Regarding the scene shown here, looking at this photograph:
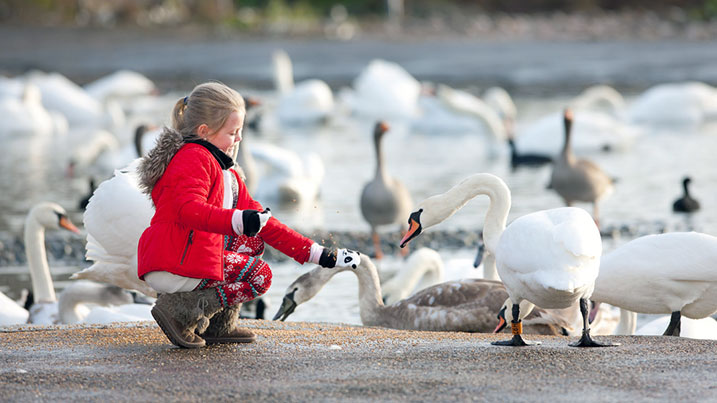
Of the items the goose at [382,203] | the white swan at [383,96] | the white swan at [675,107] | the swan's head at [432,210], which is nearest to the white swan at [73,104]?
the white swan at [383,96]

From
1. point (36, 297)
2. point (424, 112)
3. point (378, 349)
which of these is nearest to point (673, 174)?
point (424, 112)

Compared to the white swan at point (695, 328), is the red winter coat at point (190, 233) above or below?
above

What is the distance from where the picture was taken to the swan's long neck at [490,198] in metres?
6.60

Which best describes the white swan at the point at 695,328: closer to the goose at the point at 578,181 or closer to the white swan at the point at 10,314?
the white swan at the point at 10,314

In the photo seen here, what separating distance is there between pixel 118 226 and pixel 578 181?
19.8ft

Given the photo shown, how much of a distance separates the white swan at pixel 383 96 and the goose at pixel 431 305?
13.1 metres

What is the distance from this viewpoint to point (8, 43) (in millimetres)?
30312

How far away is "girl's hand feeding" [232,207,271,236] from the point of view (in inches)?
174

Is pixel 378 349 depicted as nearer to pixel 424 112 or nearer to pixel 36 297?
pixel 36 297

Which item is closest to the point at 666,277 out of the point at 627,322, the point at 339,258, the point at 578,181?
the point at 627,322

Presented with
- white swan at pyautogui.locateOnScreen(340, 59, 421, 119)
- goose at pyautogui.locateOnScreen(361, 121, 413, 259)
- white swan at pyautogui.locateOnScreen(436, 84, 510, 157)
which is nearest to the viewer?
goose at pyautogui.locateOnScreen(361, 121, 413, 259)

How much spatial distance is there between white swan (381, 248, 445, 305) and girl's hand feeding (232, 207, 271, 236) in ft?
12.2

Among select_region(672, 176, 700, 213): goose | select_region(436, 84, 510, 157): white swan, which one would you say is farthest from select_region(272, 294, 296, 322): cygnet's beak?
select_region(436, 84, 510, 157): white swan

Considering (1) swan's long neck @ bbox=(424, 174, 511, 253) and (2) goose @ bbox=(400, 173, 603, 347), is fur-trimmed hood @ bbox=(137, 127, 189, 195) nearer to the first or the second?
(2) goose @ bbox=(400, 173, 603, 347)
